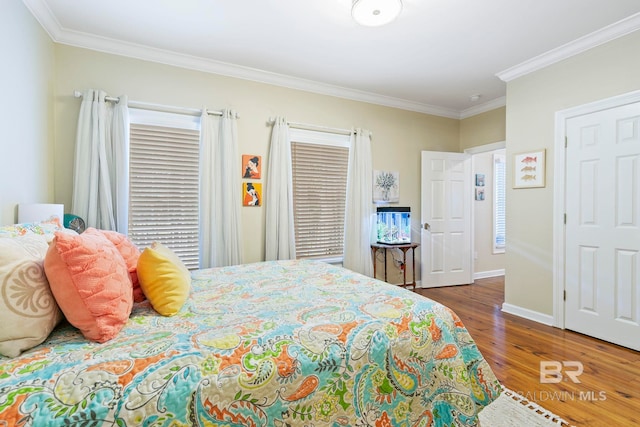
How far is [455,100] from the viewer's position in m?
4.34

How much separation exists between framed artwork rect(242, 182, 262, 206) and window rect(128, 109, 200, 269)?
0.48 meters

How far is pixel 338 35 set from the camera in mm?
2693

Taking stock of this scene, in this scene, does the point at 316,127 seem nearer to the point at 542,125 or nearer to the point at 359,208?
the point at 359,208

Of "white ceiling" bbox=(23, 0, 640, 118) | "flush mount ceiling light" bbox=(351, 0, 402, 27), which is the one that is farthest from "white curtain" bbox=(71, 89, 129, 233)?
"flush mount ceiling light" bbox=(351, 0, 402, 27)

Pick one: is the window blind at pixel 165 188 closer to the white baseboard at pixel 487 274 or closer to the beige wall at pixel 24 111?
the beige wall at pixel 24 111

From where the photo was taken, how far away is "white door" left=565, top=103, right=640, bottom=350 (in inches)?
101

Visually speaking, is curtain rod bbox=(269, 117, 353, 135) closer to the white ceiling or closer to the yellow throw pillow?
the white ceiling

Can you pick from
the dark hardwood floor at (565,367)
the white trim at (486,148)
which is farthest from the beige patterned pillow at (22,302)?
the white trim at (486,148)

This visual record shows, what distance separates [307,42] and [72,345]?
9.17 feet

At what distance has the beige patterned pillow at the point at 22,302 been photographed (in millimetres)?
1001

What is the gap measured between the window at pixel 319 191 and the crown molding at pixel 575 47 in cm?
199

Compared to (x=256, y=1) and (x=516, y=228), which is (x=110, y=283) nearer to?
(x=256, y=1)

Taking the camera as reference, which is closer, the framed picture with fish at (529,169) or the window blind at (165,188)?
the window blind at (165,188)

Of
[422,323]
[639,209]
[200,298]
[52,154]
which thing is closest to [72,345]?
[200,298]
